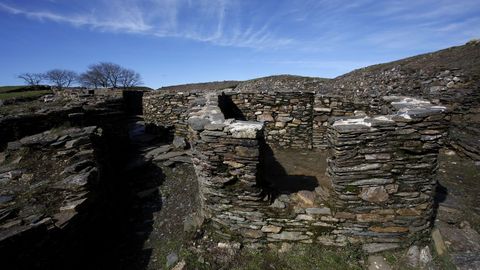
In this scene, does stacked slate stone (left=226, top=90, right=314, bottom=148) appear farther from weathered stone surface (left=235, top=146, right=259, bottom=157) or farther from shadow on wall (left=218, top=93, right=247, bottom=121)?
weathered stone surface (left=235, top=146, right=259, bottom=157)

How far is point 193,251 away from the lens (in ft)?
15.6

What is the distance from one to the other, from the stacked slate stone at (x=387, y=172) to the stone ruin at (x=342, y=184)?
0.05 feet

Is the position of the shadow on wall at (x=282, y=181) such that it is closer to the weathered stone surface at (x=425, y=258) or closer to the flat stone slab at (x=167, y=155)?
the weathered stone surface at (x=425, y=258)

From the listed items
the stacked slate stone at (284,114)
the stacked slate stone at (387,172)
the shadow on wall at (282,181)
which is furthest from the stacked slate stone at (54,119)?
the stacked slate stone at (387,172)

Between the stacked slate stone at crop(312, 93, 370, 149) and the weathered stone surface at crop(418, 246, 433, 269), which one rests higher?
the stacked slate stone at crop(312, 93, 370, 149)

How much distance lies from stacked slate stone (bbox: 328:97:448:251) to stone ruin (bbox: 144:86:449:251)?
0.05 ft

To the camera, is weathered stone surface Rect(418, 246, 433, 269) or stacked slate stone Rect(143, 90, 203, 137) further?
stacked slate stone Rect(143, 90, 203, 137)

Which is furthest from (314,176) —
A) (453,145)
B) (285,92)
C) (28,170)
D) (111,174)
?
(28,170)

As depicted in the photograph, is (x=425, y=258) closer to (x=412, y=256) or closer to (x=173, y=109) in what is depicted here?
(x=412, y=256)

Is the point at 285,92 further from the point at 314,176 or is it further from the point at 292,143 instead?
the point at 314,176

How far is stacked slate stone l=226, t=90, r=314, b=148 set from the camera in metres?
9.07

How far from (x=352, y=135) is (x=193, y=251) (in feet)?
11.3

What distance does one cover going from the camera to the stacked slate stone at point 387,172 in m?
3.95

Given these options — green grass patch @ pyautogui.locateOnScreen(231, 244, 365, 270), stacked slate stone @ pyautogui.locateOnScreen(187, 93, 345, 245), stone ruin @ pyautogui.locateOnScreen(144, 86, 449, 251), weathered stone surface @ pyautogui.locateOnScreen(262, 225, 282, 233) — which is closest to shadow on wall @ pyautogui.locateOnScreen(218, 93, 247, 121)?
stone ruin @ pyautogui.locateOnScreen(144, 86, 449, 251)
